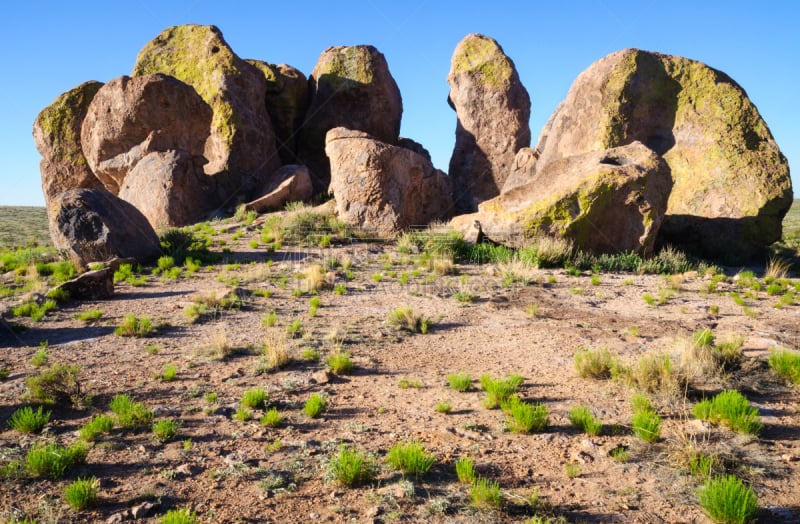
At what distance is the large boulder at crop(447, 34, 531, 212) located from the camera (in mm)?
21891

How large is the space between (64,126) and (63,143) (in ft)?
2.27

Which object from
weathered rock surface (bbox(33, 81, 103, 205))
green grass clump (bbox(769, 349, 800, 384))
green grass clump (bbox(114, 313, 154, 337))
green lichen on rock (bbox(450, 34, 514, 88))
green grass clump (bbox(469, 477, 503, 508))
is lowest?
green grass clump (bbox(469, 477, 503, 508))

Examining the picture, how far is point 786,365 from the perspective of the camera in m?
6.12

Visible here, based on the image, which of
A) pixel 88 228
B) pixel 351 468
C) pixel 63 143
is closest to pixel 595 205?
pixel 351 468

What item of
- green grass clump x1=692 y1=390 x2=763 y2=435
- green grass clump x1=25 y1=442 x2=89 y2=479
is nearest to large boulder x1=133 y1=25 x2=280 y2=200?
green grass clump x1=25 y1=442 x2=89 y2=479

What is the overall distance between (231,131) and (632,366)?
726 inches

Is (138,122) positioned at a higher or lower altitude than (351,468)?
higher

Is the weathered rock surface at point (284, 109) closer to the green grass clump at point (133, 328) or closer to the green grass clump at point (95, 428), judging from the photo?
the green grass clump at point (133, 328)

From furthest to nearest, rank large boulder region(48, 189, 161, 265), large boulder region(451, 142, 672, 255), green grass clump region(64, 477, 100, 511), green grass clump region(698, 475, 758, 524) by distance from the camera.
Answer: large boulder region(451, 142, 672, 255) < large boulder region(48, 189, 161, 265) < green grass clump region(64, 477, 100, 511) < green grass clump region(698, 475, 758, 524)

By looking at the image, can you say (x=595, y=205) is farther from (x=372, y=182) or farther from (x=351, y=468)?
(x=351, y=468)

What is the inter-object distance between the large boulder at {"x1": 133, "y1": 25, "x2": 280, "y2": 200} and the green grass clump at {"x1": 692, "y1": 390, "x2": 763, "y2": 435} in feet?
60.2

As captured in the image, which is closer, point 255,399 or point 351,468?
point 351,468

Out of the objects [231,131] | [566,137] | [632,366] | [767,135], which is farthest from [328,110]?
[632,366]

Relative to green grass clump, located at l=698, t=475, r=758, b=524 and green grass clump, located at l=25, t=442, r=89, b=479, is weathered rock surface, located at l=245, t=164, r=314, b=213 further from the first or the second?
green grass clump, located at l=698, t=475, r=758, b=524
